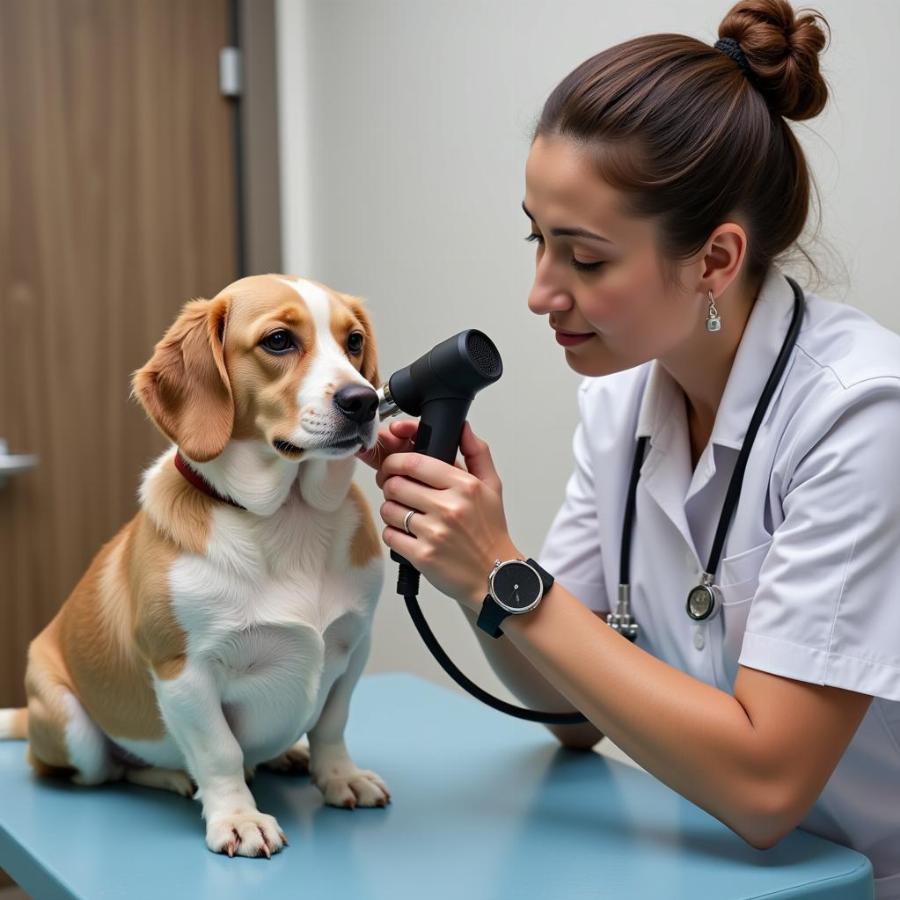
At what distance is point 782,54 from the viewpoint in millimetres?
1131

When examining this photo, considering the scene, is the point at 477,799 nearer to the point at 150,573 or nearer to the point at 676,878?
the point at 676,878

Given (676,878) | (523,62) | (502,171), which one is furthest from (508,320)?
(676,878)

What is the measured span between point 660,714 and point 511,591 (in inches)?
6.6

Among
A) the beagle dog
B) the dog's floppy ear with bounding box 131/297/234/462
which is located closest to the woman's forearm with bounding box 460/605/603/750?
the beagle dog

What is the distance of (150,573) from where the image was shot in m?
0.98

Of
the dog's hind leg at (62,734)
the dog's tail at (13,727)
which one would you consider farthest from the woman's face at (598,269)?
the dog's tail at (13,727)

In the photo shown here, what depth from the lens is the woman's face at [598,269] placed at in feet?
3.49

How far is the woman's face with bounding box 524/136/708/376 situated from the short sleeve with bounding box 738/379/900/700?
0.71 ft

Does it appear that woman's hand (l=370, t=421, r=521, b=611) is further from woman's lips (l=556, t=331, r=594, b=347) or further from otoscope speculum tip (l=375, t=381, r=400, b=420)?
woman's lips (l=556, t=331, r=594, b=347)

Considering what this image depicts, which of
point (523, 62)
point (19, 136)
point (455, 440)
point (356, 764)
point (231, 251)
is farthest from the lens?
point (231, 251)

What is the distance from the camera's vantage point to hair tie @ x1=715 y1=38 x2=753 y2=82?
1.14 metres

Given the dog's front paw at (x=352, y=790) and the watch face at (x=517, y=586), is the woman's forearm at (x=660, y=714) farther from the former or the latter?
the dog's front paw at (x=352, y=790)

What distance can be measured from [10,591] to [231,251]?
97 cm

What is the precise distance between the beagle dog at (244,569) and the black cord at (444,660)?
3 centimetres
